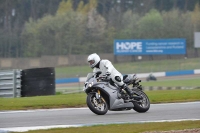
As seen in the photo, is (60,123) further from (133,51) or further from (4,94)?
(133,51)

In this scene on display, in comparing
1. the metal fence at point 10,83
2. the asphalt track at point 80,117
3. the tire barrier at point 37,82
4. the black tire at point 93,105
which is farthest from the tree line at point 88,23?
the black tire at point 93,105

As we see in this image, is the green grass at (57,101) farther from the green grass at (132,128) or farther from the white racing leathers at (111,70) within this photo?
the green grass at (132,128)

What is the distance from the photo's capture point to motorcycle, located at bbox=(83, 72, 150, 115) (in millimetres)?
12664

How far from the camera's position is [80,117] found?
41.2ft

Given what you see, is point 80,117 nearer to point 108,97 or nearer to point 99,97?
point 99,97

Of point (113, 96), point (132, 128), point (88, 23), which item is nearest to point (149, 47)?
point (88, 23)

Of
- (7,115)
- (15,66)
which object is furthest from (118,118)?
(15,66)

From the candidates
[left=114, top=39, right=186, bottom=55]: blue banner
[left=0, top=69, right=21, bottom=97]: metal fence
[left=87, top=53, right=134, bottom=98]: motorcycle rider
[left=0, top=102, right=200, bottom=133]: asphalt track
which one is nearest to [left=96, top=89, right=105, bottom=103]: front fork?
[left=0, top=102, right=200, bottom=133]: asphalt track

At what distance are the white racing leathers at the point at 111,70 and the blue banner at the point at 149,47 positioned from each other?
132 ft

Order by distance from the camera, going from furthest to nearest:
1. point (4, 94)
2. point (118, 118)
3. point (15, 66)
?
point (15, 66) < point (4, 94) < point (118, 118)

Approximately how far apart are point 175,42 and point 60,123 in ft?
144

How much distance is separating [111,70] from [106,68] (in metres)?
0.13

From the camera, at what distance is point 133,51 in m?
55.8

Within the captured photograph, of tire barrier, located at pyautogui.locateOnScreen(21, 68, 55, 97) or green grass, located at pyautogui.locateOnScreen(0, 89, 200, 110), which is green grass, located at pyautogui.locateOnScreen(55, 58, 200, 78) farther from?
green grass, located at pyautogui.locateOnScreen(0, 89, 200, 110)
